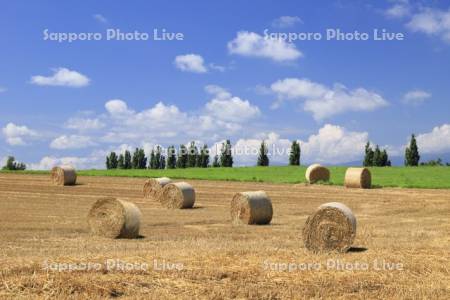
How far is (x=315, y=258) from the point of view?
14.1 meters

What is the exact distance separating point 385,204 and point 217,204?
9386 millimetres

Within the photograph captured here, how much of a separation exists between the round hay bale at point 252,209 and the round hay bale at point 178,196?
22.6 feet

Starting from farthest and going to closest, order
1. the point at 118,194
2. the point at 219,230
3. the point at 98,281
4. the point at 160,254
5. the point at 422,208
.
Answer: the point at 118,194
the point at 422,208
the point at 219,230
the point at 160,254
the point at 98,281

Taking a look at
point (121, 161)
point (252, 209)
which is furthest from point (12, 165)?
point (252, 209)

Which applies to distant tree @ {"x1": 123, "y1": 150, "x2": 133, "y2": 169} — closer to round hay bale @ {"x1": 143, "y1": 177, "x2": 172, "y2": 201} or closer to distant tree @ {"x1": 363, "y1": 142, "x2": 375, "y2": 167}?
distant tree @ {"x1": 363, "y1": 142, "x2": 375, "y2": 167}

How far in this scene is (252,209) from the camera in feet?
78.3

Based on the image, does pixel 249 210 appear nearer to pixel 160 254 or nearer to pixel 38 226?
pixel 38 226

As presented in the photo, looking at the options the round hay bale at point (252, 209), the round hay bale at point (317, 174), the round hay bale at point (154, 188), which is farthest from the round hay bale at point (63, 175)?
the round hay bale at point (252, 209)

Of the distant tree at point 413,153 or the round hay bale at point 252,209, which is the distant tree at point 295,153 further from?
the round hay bale at point 252,209

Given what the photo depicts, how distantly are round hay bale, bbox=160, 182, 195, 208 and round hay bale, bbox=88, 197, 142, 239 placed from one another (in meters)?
10.6

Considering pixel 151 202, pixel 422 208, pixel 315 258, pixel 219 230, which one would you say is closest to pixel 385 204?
pixel 422 208

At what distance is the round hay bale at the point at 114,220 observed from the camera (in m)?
19.5

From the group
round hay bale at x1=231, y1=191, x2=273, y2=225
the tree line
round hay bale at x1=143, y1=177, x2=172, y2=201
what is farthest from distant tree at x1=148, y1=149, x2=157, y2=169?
round hay bale at x1=231, y1=191, x2=273, y2=225

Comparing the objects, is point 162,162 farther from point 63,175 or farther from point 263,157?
point 63,175
